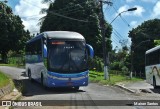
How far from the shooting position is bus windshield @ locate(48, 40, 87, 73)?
23578 millimetres

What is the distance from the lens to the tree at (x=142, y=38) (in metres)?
78.5

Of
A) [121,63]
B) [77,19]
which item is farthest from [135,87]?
[121,63]

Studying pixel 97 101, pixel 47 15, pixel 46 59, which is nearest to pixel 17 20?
pixel 47 15

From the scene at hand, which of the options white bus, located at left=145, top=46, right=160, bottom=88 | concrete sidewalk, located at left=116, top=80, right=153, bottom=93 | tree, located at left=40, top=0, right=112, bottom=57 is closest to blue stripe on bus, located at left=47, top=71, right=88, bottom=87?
concrete sidewalk, located at left=116, top=80, right=153, bottom=93

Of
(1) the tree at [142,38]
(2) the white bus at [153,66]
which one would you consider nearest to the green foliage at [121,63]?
(1) the tree at [142,38]

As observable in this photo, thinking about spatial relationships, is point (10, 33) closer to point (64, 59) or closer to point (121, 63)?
point (121, 63)

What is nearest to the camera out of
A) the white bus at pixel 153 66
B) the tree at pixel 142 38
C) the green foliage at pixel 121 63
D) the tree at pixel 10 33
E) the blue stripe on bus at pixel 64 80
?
the blue stripe on bus at pixel 64 80

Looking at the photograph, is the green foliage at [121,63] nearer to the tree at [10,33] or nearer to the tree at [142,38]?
the tree at [142,38]

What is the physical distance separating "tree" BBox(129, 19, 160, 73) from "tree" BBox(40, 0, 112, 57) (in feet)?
41.1

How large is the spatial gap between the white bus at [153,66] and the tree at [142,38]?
4491cm

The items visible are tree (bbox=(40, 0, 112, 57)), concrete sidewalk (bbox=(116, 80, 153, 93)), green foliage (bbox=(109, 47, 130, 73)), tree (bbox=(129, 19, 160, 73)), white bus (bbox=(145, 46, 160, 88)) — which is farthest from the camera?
green foliage (bbox=(109, 47, 130, 73))

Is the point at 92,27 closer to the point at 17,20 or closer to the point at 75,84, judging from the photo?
the point at 17,20

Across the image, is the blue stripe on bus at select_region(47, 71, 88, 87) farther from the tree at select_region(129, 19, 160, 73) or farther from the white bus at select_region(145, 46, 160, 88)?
the tree at select_region(129, 19, 160, 73)

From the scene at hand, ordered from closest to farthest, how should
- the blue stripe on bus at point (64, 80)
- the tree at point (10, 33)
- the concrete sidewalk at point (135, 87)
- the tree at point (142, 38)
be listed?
the blue stripe on bus at point (64, 80)
the concrete sidewalk at point (135, 87)
the tree at point (10, 33)
the tree at point (142, 38)
